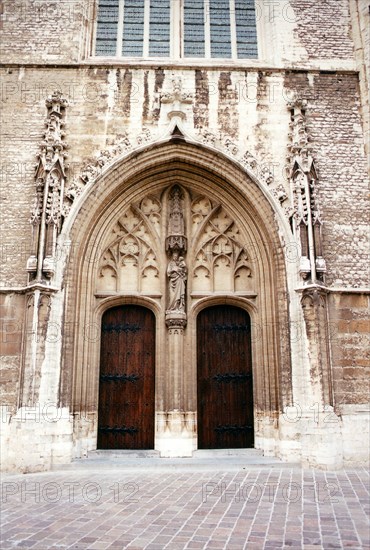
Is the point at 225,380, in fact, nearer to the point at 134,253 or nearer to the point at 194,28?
the point at 134,253

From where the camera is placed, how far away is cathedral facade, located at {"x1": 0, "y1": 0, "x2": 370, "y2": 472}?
8.80m

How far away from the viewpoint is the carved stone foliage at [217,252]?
1037 centimetres

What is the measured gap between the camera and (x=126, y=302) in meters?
10.1

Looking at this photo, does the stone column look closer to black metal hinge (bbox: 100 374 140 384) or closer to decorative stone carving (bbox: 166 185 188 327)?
decorative stone carving (bbox: 166 185 188 327)

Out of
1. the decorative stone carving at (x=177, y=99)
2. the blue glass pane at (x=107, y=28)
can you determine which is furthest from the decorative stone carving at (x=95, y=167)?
the blue glass pane at (x=107, y=28)

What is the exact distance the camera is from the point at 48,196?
9.20 m

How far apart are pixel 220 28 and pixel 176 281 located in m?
6.30

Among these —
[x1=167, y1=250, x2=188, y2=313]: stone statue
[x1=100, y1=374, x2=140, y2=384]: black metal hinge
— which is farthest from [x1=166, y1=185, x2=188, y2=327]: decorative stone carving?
[x1=100, y1=374, x2=140, y2=384]: black metal hinge

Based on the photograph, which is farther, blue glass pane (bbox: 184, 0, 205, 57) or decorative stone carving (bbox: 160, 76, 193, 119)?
blue glass pane (bbox: 184, 0, 205, 57)

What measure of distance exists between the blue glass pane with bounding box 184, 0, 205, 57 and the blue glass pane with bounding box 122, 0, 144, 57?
3.45ft

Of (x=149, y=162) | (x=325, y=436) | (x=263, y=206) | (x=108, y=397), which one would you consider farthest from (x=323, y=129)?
(x=108, y=397)

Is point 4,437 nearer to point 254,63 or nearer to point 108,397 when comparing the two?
point 108,397

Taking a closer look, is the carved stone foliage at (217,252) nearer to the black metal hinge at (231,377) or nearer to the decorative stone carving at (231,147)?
the decorative stone carving at (231,147)

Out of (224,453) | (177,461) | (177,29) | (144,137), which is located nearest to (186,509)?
(177,461)
